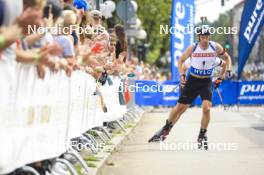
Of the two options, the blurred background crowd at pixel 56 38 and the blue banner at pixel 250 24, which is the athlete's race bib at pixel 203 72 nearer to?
the blurred background crowd at pixel 56 38

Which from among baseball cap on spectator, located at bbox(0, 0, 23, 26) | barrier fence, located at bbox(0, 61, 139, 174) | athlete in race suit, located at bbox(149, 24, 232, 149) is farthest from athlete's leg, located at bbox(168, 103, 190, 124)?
baseball cap on spectator, located at bbox(0, 0, 23, 26)

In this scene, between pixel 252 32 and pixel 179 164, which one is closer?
pixel 179 164

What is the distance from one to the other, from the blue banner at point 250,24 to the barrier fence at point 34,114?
1929 centimetres

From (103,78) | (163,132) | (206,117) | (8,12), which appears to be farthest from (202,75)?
(8,12)

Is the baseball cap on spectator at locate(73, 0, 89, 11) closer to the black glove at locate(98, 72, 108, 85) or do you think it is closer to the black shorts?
the black glove at locate(98, 72, 108, 85)

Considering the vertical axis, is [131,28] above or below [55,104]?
above

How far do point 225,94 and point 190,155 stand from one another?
21.0 metres

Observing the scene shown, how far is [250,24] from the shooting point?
30.2m

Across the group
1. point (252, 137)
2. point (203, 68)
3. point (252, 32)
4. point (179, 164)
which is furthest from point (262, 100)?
point (179, 164)

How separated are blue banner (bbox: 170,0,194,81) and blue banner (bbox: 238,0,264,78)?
6.67 feet

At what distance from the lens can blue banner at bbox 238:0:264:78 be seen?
29562mm

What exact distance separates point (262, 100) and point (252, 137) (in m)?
17.1

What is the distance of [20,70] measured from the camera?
7.04 m

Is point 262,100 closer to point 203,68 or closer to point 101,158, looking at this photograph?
point 203,68
